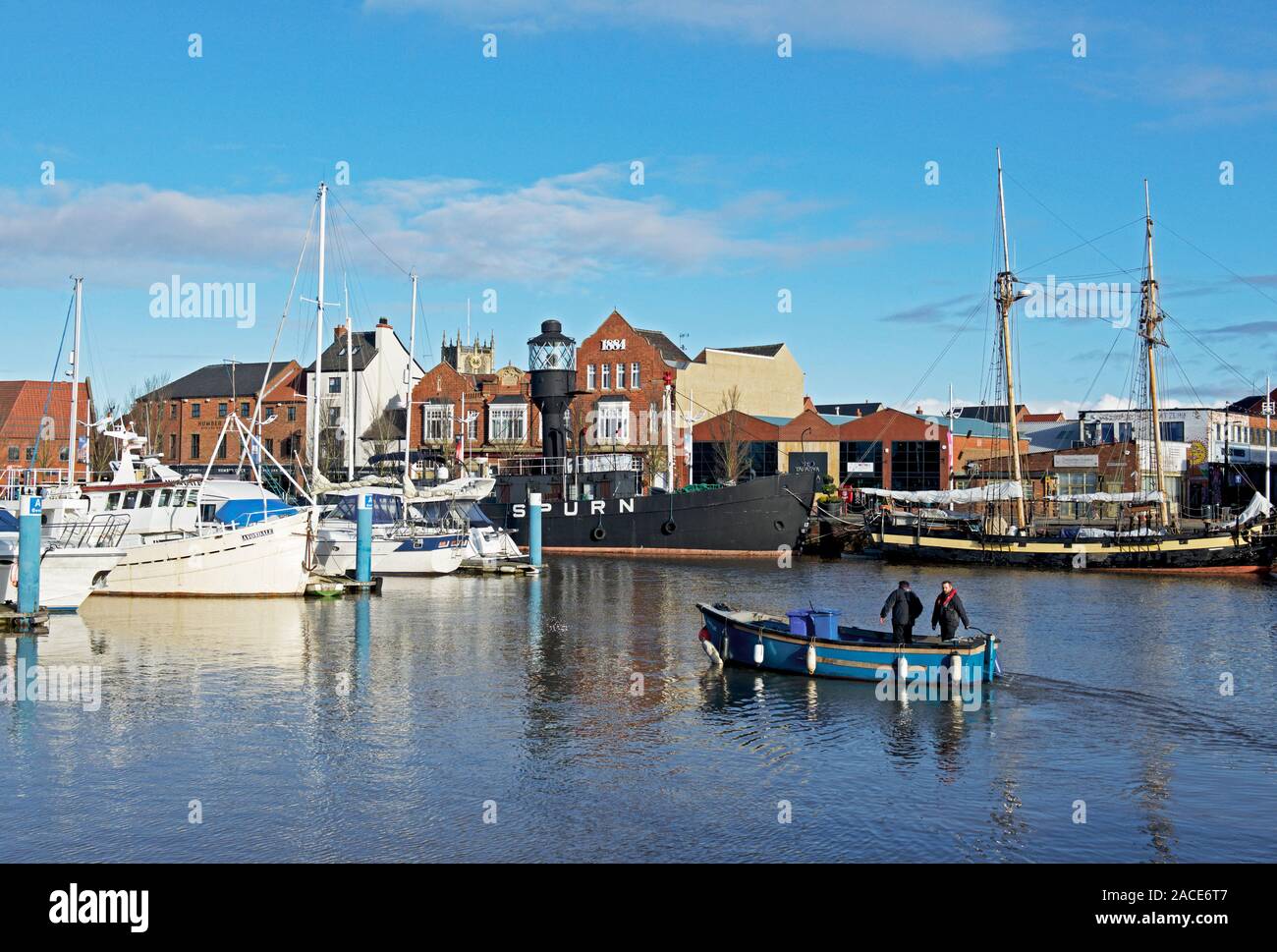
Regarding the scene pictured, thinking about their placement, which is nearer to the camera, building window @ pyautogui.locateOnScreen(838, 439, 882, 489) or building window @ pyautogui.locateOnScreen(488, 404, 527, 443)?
building window @ pyautogui.locateOnScreen(838, 439, 882, 489)

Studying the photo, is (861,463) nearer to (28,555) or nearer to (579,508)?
(579,508)

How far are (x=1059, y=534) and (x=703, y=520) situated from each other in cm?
1861

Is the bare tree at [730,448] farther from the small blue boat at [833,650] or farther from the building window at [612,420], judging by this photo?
the small blue boat at [833,650]

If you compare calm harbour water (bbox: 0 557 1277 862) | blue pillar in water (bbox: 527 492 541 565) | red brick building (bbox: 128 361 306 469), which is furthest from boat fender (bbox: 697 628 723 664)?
red brick building (bbox: 128 361 306 469)

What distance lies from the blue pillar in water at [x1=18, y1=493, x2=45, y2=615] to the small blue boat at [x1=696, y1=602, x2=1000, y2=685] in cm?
1744

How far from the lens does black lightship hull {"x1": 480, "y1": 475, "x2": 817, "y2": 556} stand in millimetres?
66250

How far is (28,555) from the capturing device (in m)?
31.2

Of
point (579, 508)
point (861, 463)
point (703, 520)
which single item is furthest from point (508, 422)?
point (703, 520)

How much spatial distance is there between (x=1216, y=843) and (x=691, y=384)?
7474cm

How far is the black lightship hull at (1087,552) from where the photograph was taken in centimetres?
5522

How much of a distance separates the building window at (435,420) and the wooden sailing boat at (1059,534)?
119 feet

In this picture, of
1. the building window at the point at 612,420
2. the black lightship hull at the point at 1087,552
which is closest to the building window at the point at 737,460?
the building window at the point at 612,420

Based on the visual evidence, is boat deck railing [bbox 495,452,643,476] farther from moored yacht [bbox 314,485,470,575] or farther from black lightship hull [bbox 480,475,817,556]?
moored yacht [bbox 314,485,470,575]
